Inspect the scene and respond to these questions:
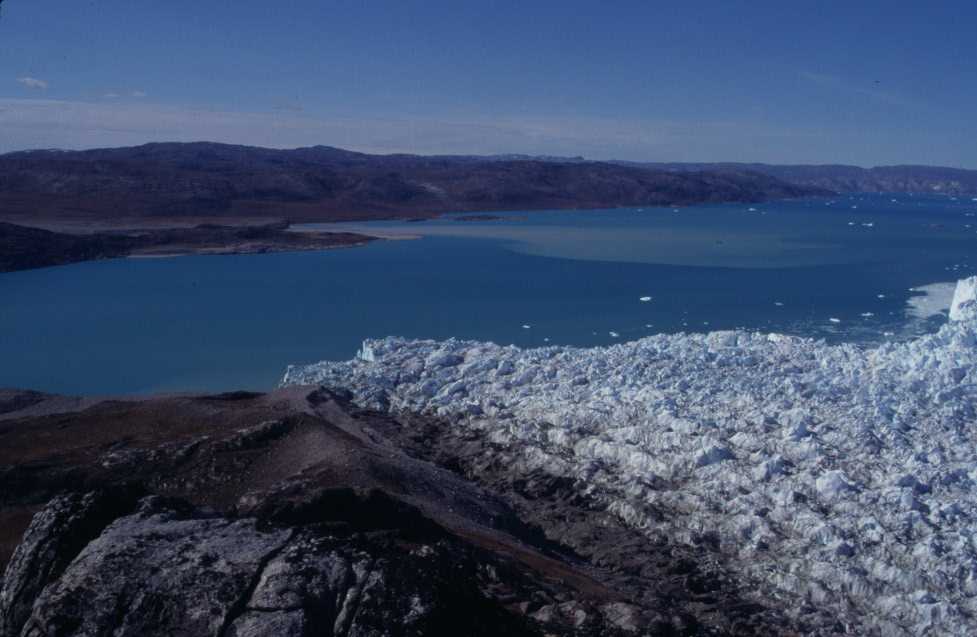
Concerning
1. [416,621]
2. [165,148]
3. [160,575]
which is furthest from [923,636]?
[165,148]

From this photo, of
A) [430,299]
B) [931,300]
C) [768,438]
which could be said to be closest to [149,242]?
[430,299]

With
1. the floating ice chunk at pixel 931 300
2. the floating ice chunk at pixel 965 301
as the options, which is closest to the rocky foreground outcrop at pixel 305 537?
the floating ice chunk at pixel 965 301

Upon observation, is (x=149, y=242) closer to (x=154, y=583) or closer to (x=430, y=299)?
(x=430, y=299)

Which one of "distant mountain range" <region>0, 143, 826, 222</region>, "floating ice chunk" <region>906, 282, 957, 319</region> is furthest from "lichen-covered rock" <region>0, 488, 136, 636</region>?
"distant mountain range" <region>0, 143, 826, 222</region>

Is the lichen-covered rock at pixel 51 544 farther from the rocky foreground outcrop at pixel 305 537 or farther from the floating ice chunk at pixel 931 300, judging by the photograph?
the floating ice chunk at pixel 931 300

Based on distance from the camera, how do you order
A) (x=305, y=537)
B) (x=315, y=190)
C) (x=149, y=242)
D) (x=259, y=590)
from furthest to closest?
(x=315, y=190) < (x=149, y=242) < (x=305, y=537) < (x=259, y=590)

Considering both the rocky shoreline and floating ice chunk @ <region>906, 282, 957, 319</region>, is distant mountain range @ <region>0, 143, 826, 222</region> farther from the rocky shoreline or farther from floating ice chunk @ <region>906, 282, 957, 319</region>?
floating ice chunk @ <region>906, 282, 957, 319</region>

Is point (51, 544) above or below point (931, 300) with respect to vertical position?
above
